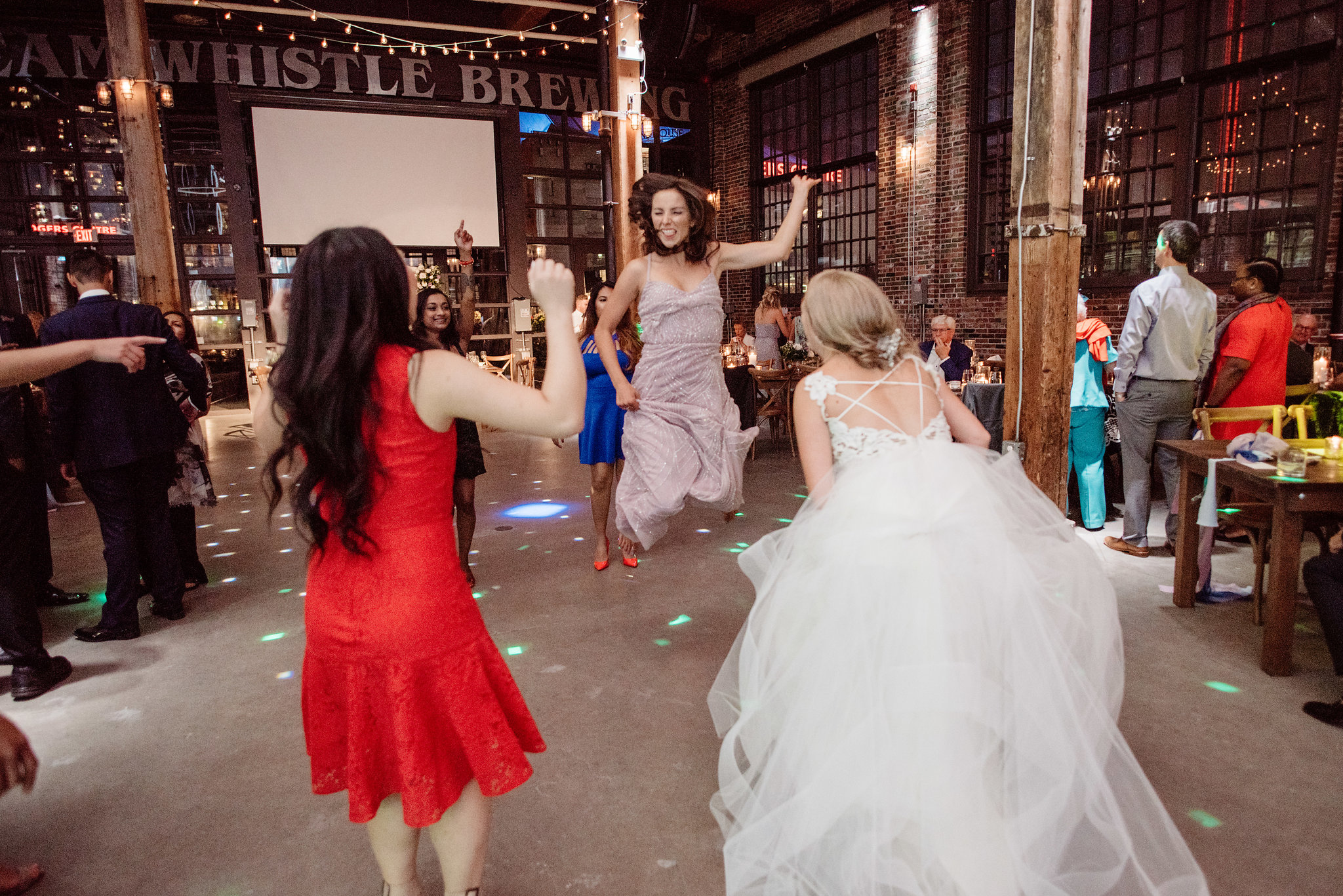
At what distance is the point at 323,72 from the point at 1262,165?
1088 cm

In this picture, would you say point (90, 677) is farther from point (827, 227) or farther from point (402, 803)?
point (827, 227)

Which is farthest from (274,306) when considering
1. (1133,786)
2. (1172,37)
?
(1172,37)

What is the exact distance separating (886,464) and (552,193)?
38.5 ft

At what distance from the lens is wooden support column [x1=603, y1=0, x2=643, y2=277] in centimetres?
792

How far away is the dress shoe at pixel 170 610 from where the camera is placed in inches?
143

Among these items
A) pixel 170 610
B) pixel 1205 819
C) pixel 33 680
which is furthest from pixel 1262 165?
pixel 33 680

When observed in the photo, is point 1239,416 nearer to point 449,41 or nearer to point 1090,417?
point 1090,417

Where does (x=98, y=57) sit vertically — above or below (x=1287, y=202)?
above

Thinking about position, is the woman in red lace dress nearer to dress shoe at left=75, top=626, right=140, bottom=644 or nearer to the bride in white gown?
the bride in white gown

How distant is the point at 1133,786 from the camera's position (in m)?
1.62

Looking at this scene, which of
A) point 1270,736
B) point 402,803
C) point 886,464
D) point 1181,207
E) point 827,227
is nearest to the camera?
point 402,803

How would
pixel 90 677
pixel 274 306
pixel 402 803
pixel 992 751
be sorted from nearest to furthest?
pixel 402 803
pixel 274 306
pixel 992 751
pixel 90 677

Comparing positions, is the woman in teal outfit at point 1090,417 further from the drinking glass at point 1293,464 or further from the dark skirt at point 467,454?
the dark skirt at point 467,454

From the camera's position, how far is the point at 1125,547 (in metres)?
4.26
